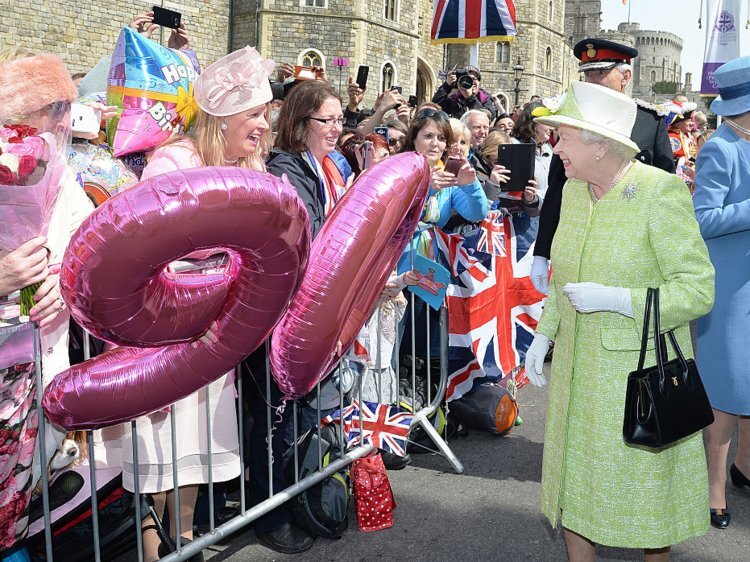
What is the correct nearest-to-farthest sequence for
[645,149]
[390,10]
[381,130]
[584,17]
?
[645,149], [381,130], [390,10], [584,17]

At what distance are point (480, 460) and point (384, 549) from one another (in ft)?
3.51

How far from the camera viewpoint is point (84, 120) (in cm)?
297

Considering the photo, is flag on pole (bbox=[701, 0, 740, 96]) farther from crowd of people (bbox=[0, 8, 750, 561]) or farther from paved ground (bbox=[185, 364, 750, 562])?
paved ground (bbox=[185, 364, 750, 562])

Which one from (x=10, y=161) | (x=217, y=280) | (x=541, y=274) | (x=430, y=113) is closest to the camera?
(x=10, y=161)

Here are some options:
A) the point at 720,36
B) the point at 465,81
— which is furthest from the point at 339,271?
the point at 720,36

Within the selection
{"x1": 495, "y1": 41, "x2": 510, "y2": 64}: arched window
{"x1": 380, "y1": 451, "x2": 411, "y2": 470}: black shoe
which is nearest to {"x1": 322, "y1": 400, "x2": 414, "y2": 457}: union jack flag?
{"x1": 380, "y1": 451, "x2": 411, "y2": 470}: black shoe

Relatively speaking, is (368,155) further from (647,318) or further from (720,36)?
(720,36)

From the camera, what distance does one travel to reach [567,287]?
2.25 meters

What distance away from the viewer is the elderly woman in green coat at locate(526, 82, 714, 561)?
7.20 feet

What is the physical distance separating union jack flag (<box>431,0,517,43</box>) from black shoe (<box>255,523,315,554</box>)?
7570 millimetres

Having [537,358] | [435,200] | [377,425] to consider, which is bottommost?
[377,425]

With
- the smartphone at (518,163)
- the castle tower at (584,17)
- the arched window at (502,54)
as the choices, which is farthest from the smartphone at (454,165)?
the castle tower at (584,17)

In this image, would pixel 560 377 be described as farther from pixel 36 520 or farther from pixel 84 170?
pixel 84 170

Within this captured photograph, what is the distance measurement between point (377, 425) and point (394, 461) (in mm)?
347
